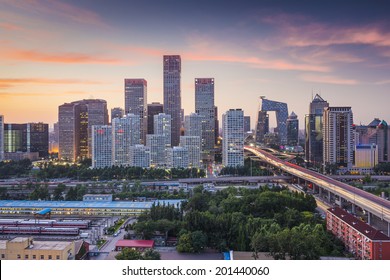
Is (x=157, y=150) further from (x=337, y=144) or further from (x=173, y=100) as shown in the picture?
(x=337, y=144)

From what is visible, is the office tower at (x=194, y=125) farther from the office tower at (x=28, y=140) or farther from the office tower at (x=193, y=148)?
the office tower at (x=28, y=140)

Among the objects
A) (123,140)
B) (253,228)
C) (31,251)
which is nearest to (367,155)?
(253,228)

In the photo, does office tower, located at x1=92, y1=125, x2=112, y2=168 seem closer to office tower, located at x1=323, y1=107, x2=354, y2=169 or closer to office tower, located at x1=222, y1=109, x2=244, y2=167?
office tower, located at x1=222, y1=109, x2=244, y2=167

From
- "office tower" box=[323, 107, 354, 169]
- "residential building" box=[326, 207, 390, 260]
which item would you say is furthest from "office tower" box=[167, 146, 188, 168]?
"residential building" box=[326, 207, 390, 260]

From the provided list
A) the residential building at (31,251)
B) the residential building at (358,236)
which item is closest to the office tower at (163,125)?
the residential building at (358,236)

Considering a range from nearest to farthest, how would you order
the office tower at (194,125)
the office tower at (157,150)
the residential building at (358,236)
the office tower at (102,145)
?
the residential building at (358,236), the office tower at (157,150), the office tower at (102,145), the office tower at (194,125)

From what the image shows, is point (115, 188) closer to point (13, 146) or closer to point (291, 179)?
point (13, 146)
